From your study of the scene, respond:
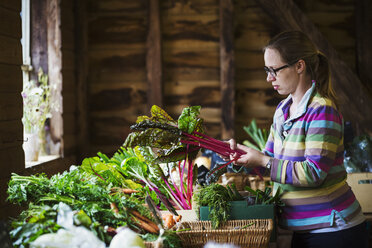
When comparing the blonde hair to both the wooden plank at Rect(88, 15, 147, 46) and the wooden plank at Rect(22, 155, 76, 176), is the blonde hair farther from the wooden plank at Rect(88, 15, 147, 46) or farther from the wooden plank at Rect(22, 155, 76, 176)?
the wooden plank at Rect(88, 15, 147, 46)

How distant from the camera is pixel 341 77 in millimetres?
3742

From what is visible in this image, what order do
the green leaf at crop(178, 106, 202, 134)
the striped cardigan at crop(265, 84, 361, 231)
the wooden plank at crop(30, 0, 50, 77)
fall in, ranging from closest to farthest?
the striped cardigan at crop(265, 84, 361, 231), the green leaf at crop(178, 106, 202, 134), the wooden plank at crop(30, 0, 50, 77)

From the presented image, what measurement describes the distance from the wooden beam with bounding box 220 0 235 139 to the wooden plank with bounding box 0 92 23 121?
2.12 meters

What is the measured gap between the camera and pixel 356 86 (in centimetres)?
376

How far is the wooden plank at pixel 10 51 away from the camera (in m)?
2.38

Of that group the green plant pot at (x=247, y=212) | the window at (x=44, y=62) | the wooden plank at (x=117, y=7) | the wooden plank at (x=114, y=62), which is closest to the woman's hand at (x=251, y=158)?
the green plant pot at (x=247, y=212)

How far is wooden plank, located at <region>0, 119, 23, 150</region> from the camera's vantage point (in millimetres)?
2382

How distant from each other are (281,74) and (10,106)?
4.96 feet

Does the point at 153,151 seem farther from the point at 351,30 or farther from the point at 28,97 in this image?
the point at 351,30

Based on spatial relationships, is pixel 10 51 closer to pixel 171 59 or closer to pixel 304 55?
pixel 304 55

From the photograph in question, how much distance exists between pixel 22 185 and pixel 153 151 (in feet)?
2.52

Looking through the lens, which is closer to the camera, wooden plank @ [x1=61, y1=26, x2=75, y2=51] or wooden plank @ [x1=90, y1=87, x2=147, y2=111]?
wooden plank @ [x1=61, y1=26, x2=75, y2=51]

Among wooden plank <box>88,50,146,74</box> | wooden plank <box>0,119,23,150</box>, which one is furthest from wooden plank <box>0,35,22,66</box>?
wooden plank <box>88,50,146,74</box>

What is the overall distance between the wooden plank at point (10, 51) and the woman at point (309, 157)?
140 cm
